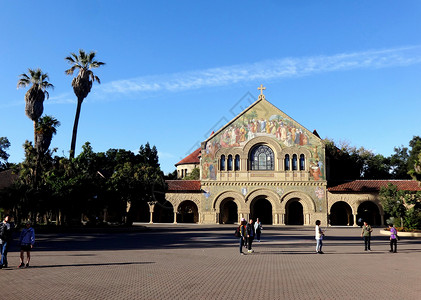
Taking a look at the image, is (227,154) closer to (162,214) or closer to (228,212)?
(228,212)

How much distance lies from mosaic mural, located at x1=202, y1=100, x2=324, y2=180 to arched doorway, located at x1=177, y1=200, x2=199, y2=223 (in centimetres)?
644

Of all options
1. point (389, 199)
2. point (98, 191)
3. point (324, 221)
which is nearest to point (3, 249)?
point (98, 191)

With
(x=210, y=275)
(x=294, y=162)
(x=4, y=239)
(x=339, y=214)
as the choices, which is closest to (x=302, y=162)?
(x=294, y=162)

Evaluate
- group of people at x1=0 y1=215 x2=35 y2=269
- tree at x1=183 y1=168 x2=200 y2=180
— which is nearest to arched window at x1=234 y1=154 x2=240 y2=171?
tree at x1=183 y1=168 x2=200 y2=180

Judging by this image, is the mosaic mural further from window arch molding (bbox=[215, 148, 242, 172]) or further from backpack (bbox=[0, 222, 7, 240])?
backpack (bbox=[0, 222, 7, 240])

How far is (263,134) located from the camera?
43.2m

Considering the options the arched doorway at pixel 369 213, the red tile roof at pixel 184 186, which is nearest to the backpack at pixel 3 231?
the red tile roof at pixel 184 186

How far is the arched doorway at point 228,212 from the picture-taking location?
4419cm

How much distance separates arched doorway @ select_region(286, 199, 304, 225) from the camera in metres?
44.8

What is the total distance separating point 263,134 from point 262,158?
2716 millimetres

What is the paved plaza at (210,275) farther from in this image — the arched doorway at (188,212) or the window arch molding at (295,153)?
the arched doorway at (188,212)

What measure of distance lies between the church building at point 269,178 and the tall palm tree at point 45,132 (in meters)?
16.4

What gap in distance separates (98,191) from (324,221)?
2418 centimetres

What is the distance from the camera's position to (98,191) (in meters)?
31.5
